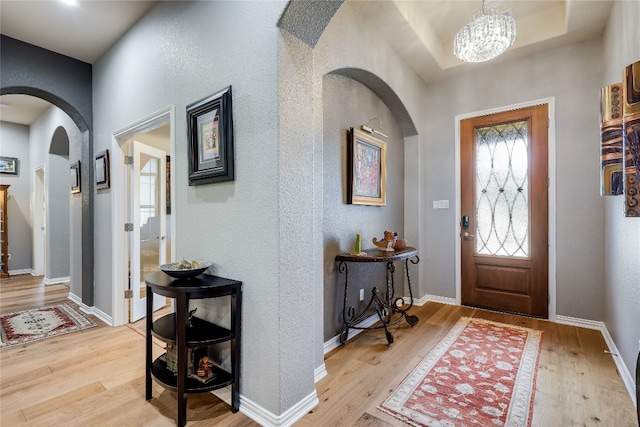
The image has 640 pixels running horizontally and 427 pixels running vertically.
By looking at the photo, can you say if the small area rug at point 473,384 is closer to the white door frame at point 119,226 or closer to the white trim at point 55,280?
the white door frame at point 119,226

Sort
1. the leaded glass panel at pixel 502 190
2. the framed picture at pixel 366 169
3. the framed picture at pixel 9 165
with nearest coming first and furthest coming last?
the framed picture at pixel 366 169, the leaded glass panel at pixel 502 190, the framed picture at pixel 9 165

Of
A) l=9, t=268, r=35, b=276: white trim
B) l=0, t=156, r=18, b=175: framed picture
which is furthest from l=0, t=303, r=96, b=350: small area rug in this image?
l=0, t=156, r=18, b=175: framed picture

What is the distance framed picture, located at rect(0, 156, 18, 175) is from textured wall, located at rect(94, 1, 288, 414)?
5387 mm

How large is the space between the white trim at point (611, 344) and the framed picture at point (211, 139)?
2668 millimetres

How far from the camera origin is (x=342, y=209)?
2.71m

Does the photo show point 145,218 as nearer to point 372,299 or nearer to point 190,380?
point 190,380

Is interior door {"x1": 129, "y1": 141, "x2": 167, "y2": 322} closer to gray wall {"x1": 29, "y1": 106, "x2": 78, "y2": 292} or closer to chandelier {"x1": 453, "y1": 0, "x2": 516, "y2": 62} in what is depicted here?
gray wall {"x1": 29, "y1": 106, "x2": 78, "y2": 292}

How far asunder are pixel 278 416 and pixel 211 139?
1638 mm

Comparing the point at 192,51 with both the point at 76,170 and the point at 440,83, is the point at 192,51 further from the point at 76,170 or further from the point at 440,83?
the point at 440,83

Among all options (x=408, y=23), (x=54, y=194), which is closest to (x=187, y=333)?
(x=408, y=23)

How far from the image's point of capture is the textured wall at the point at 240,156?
161 cm

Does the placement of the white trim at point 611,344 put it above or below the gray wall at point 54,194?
below

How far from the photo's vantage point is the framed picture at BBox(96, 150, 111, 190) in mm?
3080

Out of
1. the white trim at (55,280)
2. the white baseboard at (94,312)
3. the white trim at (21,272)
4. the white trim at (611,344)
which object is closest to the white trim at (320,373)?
the white trim at (611,344)
